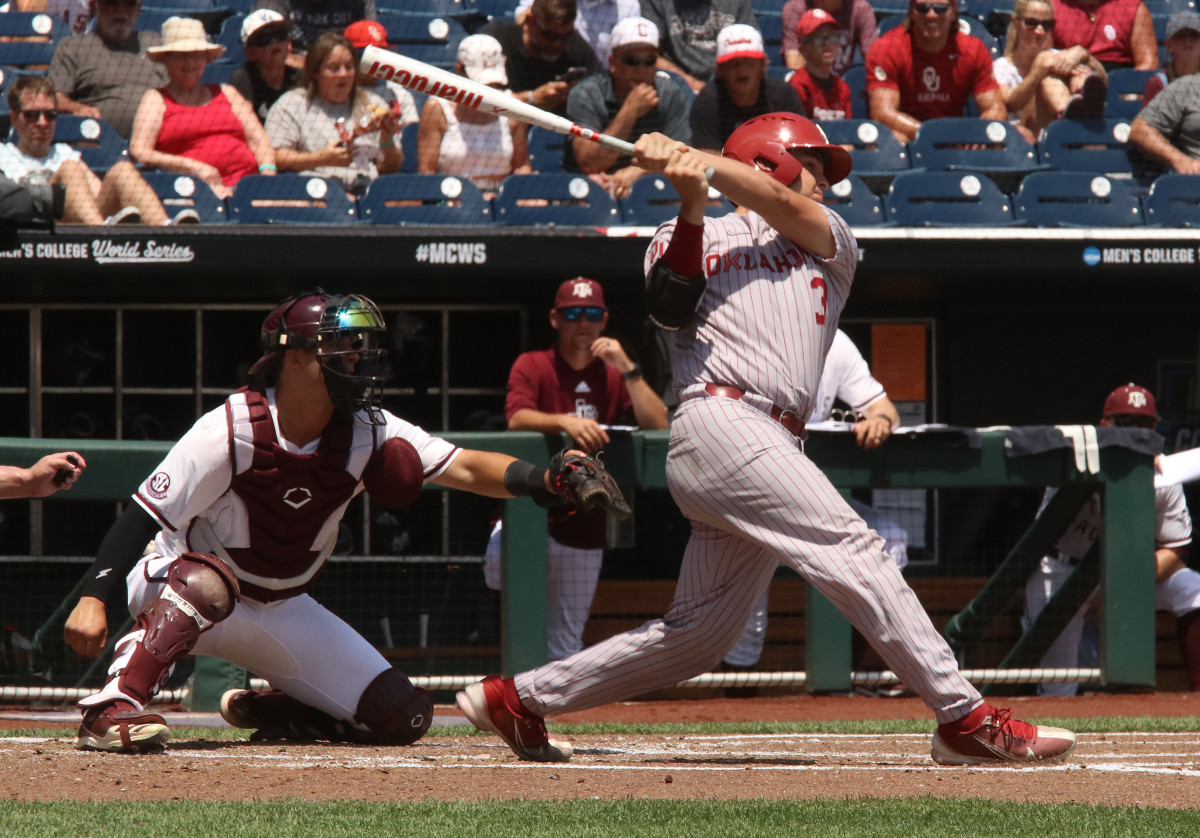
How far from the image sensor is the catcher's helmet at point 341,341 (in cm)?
350

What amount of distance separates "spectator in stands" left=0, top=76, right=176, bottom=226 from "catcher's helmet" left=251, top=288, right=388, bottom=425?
9.88 feet

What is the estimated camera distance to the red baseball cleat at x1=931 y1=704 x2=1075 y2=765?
3258 mm

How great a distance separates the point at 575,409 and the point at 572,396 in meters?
0.05

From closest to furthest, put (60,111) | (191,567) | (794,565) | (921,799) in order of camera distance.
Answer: (921,799) → (794,565) → (191,567) → (60,111)

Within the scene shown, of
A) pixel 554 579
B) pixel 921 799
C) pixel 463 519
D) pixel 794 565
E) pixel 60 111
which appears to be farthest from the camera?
pixel 60 111

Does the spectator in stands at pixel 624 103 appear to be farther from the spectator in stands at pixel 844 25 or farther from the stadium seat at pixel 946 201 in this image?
the spectator in stands at pixel 844 25

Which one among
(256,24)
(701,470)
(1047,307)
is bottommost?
(701,470)

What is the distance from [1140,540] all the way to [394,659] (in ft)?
9.61

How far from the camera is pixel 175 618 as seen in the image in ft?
11.3

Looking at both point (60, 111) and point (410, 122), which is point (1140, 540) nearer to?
point (410, 122)

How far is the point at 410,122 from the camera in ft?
24.7

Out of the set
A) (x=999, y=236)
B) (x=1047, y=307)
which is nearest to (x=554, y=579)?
(x=999, y=236)

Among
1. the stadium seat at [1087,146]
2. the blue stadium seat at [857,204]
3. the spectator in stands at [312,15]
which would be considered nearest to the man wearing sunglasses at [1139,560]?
the blue stadium seat at [857,204]

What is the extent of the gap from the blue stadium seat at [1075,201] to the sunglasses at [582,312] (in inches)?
101
